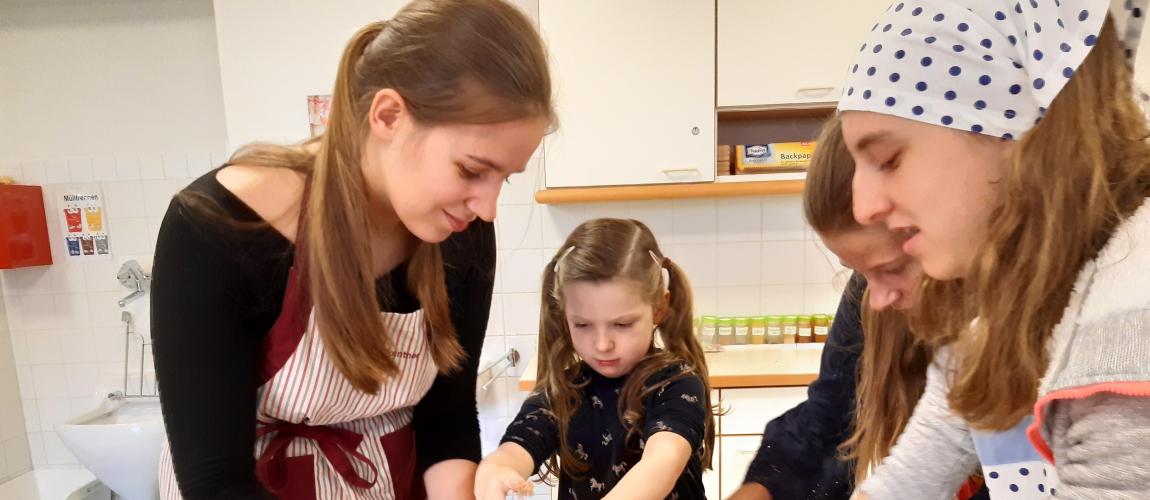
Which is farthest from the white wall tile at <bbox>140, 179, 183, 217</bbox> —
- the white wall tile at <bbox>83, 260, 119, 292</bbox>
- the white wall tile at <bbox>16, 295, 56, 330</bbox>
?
the white wall tile at <bbox>16, 295, 56, 330</bbox>

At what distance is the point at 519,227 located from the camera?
212cm

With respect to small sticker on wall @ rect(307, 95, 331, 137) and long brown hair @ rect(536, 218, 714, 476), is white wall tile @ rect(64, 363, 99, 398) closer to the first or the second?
small sticker on wall @ rect(307, 95, 331, 137)

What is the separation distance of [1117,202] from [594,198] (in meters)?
1.47

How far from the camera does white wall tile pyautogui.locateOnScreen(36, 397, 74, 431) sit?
2262 mm

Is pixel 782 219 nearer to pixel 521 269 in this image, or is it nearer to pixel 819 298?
pixel 819 298

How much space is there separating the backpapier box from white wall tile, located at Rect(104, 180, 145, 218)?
2082 mm

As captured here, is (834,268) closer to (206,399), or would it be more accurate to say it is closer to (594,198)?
(594,198)

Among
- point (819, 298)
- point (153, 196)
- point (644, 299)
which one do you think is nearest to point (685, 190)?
point (819, 298)

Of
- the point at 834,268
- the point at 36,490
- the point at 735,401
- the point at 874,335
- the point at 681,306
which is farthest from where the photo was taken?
the point at 36,490

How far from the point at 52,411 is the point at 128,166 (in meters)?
0.99

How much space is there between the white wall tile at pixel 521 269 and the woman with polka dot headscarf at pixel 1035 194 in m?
1.66

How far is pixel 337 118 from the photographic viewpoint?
0.66 meters

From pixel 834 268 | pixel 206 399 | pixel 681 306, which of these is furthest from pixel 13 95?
pixel 834 268

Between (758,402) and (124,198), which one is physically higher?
(124,198)
